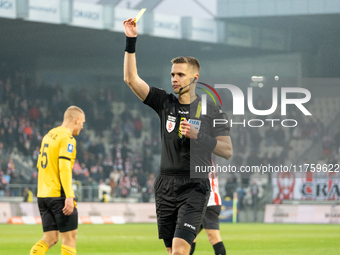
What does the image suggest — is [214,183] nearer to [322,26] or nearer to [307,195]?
[307,195]

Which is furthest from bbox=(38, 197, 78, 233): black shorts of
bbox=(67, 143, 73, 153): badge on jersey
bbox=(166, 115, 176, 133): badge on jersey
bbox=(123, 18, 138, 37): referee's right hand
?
bbox=(123, 18, 138, 37): referee's right hand

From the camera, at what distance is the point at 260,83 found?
3472 cm

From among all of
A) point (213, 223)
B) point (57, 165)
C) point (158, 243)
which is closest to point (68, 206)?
point (57, 165)

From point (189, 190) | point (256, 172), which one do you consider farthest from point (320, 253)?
point (256, 172)

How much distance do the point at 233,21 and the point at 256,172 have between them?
12.6 m

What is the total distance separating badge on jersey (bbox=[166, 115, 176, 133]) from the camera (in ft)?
17.6

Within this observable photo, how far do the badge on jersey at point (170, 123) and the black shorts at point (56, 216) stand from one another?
2.16m

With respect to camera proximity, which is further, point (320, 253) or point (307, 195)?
point (307, 195)

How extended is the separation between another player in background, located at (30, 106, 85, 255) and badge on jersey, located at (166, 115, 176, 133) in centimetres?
199

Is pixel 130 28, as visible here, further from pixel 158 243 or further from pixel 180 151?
pixel 158 243

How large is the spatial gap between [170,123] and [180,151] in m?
0.31

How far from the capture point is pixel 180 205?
5.25 meters

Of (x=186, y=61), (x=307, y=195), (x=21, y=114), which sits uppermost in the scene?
(x=186, y=61)

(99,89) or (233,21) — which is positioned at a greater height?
(233,21)
